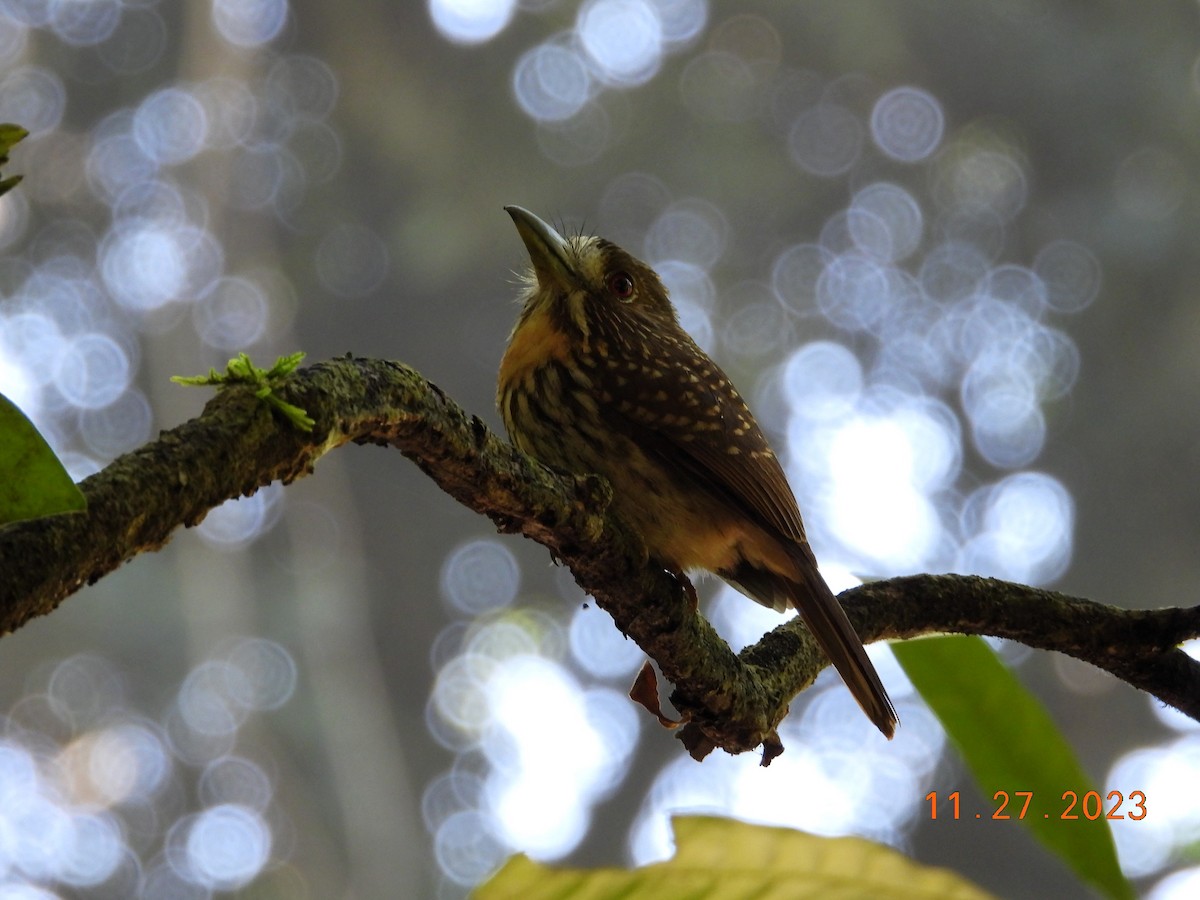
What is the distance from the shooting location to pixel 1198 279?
13.1 ft

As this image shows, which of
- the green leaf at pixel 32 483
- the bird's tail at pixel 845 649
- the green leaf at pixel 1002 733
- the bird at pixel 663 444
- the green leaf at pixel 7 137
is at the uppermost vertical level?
the bird at pixel 663 444

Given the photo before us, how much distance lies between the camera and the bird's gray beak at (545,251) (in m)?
2.11

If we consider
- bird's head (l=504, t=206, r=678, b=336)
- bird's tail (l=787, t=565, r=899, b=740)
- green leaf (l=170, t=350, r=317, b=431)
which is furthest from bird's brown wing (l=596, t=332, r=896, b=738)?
green leaf (l=170, t=350, r=317, b=431)

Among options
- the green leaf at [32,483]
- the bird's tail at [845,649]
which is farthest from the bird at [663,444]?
the green leaf at [32,483]

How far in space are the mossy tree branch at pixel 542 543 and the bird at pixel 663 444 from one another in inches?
5.1

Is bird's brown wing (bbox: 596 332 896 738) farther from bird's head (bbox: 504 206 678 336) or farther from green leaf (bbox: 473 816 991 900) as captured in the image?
green leaf (bbox: 473 816 991 900)

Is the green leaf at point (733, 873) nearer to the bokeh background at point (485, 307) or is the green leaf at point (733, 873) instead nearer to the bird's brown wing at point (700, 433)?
the bird's brown wing at point (700, 433)

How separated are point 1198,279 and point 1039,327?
0.53 m

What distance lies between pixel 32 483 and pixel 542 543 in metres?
0.78

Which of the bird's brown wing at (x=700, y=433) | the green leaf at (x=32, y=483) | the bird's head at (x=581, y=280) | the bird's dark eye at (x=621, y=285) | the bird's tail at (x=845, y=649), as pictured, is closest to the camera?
→ the green leaf at (x=32, y=483)

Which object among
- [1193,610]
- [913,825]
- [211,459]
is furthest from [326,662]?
[211,459]

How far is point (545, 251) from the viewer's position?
83.3 inches

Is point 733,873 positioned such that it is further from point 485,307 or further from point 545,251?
point 485,307

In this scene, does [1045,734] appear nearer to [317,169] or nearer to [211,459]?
[211,459]
